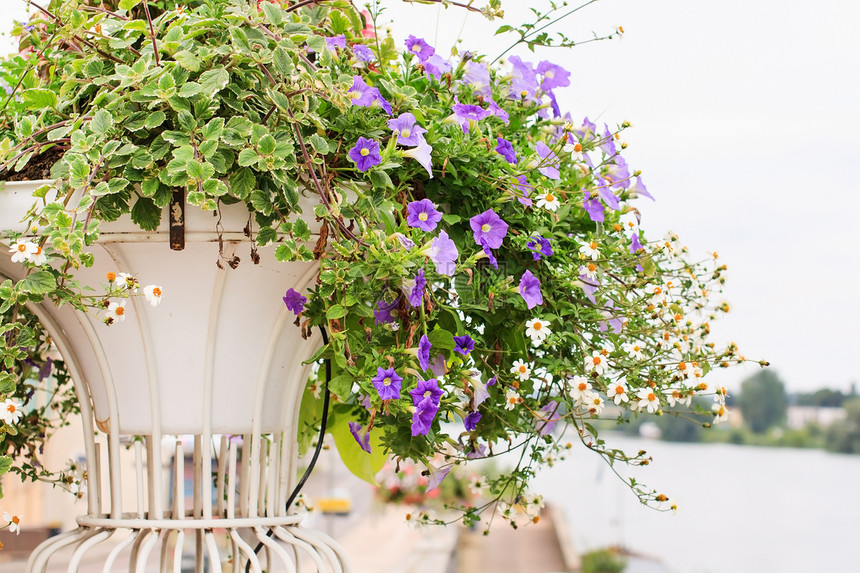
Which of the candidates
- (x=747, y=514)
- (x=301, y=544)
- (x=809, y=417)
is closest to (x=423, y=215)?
(x=301, y=544)

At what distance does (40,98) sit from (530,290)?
21.5 inches

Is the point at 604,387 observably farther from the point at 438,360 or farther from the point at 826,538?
the point at 826,538

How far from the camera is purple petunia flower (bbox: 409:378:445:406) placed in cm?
66

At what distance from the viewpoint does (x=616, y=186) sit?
37.2 inches

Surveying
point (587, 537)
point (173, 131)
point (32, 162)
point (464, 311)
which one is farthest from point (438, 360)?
point (587, 537)

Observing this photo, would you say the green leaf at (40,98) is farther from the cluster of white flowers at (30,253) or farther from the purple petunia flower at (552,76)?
the purple petunia flower at (552,76)

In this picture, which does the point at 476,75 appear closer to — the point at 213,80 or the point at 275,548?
the point at 213,80

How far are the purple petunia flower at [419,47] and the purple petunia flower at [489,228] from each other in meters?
0.21

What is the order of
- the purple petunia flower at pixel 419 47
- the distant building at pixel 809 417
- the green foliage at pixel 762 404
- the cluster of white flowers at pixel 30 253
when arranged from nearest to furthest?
the cluster of white flowers at pixel 30 253
the purple petunia flower at pixel 419 47
the green foliage at pixel 762 404
the distant building at pixel 809 417

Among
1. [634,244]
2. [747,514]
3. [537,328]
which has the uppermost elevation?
[634,244]

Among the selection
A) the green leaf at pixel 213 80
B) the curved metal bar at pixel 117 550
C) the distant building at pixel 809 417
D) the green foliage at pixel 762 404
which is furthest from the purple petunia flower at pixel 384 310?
the distant building at pixel 809 417

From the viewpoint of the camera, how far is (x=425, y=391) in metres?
0.67

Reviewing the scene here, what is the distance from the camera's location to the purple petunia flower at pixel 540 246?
773 millimetres

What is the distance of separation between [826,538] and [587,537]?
10412 mm
